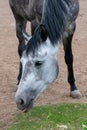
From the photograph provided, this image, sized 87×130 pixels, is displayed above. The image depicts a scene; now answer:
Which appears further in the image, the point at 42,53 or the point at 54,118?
the point at 54,118

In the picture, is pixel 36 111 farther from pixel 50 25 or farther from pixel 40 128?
pixel 50 25

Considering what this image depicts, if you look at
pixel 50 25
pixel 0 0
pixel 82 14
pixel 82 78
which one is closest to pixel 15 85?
pixel 82 78

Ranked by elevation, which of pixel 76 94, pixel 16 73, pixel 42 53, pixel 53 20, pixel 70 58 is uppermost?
pixel 53 20

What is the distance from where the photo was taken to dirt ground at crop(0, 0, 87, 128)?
5727 mm

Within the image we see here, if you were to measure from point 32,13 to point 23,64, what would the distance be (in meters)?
1.25

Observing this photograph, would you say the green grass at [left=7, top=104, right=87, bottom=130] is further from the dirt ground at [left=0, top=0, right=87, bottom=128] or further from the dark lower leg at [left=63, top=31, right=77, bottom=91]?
the dark lower leg at [left=63, top=31, right=77, bottom=91]

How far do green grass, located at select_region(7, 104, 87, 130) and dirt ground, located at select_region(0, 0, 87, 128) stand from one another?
0.21 meters

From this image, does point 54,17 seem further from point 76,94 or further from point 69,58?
point 76,94

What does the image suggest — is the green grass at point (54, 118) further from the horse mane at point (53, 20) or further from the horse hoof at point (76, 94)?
the horse mane at point (53, 20)

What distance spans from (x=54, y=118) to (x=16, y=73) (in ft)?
6.54

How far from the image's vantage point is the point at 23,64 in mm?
4531

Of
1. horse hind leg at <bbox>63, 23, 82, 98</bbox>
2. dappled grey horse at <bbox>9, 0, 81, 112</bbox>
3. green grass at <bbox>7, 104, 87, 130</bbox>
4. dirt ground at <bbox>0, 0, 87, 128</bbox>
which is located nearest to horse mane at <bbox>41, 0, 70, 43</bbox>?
dappled grey horse at <bbox>9, 0, 81, 112</bbox>

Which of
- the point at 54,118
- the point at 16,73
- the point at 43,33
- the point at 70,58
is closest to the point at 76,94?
the point at 70,58

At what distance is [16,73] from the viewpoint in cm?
684
